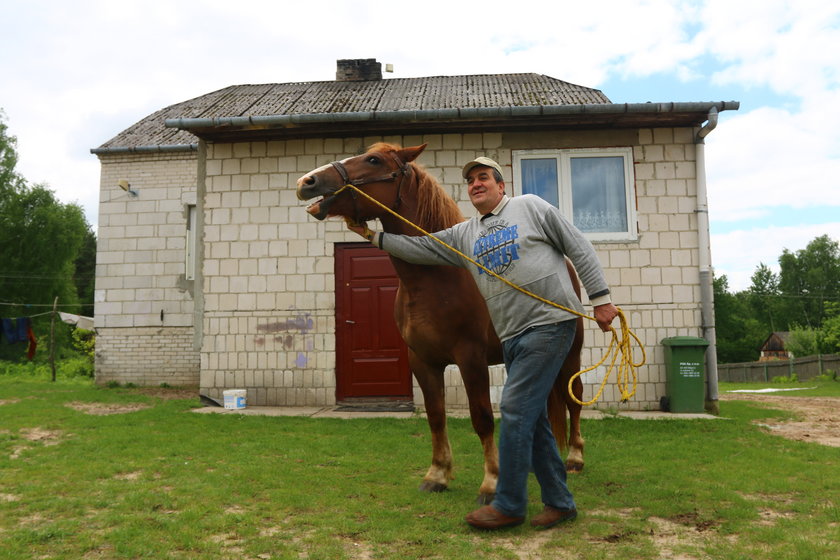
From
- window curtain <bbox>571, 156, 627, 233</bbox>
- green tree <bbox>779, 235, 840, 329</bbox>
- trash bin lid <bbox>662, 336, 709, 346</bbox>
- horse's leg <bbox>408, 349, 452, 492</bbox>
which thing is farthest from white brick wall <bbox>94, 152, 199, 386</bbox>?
green tree <bbox>779, 235, 840, 329</bbox>

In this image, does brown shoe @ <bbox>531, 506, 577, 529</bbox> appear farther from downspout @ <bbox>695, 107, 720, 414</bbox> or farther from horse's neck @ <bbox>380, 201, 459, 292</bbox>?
downspout @ <bbox>695, 107, 720, 414</bbox>

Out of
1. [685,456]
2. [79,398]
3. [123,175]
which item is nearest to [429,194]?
[685,456]

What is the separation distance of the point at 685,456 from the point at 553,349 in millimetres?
2601

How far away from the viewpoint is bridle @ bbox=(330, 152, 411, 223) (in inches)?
128

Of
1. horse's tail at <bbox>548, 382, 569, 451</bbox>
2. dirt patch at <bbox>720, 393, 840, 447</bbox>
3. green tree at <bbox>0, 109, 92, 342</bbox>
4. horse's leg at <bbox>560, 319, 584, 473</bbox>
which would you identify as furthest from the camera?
green tree at <bbox>0, 109, 92, 342</bbox>

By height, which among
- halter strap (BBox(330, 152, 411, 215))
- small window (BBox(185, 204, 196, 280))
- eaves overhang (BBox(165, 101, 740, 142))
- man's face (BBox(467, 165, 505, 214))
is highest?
eaves overhang (BBox(165, 101, 740, 142))

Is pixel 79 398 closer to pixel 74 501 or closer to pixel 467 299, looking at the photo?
pixel 74 501

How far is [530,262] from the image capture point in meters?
2.78

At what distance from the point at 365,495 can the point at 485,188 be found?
1950 mm

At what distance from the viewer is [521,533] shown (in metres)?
2.68

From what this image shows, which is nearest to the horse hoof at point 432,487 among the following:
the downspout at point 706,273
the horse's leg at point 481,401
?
the horse's leg at point 481,401

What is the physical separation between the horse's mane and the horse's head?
0.05m

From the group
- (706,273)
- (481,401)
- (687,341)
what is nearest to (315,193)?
(481,401)

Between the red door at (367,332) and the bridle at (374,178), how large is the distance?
14.0 ft
